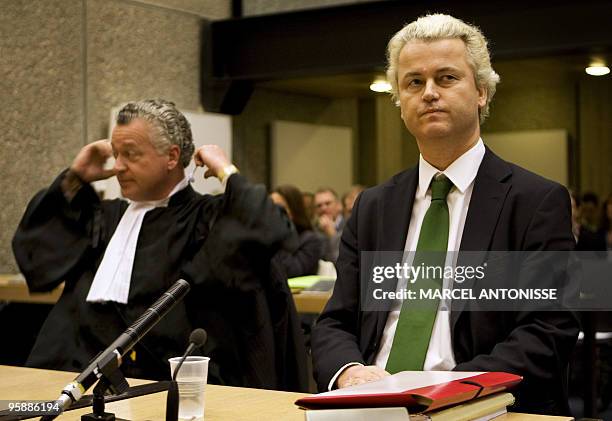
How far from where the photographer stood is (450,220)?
246cm

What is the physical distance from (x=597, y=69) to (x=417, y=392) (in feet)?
27.7

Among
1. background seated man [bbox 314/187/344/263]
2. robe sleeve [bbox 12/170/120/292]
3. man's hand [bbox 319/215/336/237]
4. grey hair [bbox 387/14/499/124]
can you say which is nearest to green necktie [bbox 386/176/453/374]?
grey hair [bbox 387/14/499/124]

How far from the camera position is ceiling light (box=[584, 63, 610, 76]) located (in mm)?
8662

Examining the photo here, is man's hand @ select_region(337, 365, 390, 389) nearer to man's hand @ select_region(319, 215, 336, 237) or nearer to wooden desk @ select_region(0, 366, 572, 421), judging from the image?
wooden desk @ select_region(0, 366, 572, 421)

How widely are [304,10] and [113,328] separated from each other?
196 inches

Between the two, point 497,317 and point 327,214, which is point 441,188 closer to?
point 497,317

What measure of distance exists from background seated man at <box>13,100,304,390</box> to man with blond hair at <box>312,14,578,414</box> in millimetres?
486

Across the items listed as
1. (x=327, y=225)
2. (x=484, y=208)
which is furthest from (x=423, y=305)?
(x=327, y=225)

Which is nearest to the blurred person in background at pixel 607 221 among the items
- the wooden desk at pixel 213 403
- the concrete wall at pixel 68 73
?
the concrete wall at pixel 68 73

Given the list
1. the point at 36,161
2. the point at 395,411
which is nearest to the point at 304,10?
the point at 36,161

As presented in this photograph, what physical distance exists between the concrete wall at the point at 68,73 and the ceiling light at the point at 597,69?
12.5 feet

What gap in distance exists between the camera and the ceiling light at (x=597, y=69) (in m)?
8.66

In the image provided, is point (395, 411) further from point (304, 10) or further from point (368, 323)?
point (304, 10)

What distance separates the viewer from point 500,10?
6695 millimetres
